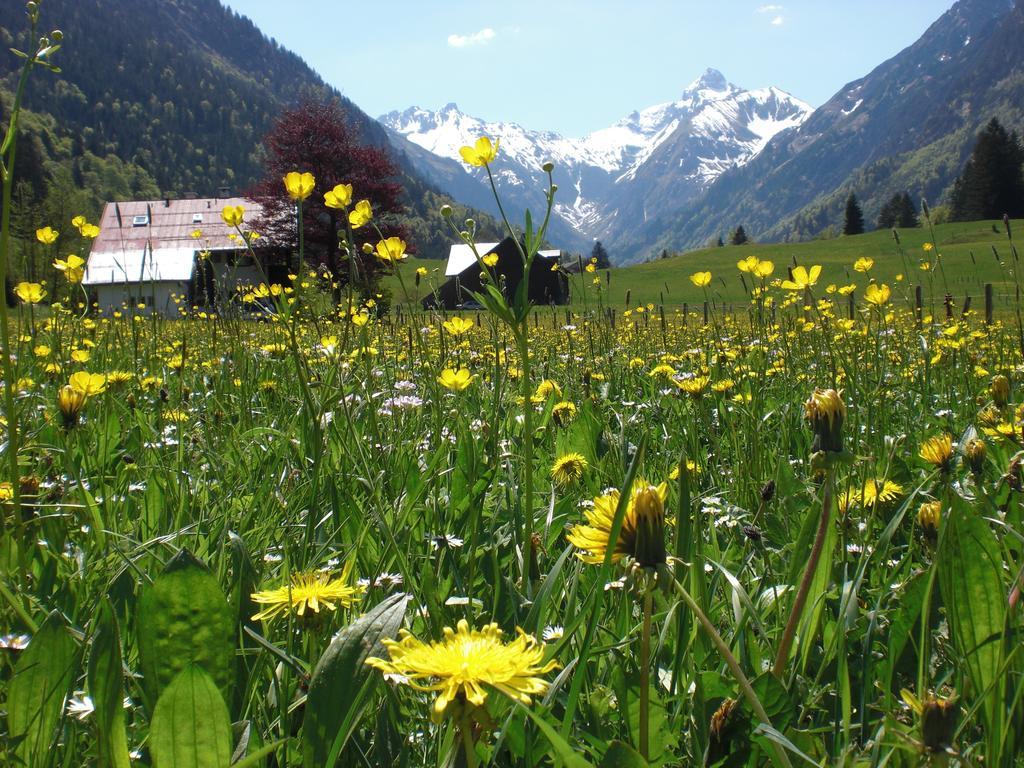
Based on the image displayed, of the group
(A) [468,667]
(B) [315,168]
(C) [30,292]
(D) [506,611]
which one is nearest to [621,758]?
(A) [468,667]

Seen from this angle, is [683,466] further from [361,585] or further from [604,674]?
[361,585]

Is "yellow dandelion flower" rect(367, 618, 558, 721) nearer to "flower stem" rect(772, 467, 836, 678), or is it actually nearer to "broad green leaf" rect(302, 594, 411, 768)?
"broad green leaf" rect(302, 594, 411, 768)

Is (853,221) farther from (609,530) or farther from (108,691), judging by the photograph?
(108,691)

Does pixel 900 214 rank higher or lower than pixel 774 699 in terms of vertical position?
higher

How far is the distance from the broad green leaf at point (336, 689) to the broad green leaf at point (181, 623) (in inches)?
8.6

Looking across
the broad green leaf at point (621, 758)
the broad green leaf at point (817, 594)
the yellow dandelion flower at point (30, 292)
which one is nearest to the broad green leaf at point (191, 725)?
A: the broad green leaf at point (621, 758)

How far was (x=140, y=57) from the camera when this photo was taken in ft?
484

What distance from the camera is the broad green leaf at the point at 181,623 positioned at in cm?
88

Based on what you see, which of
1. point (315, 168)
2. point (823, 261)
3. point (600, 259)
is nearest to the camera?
point (600, 259)

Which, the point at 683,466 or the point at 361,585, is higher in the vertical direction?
the point at 683,466

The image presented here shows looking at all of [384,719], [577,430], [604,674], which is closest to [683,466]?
[604,674]

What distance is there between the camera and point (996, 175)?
5781 cm

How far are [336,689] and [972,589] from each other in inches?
30.4

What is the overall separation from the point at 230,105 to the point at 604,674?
6545 inches
